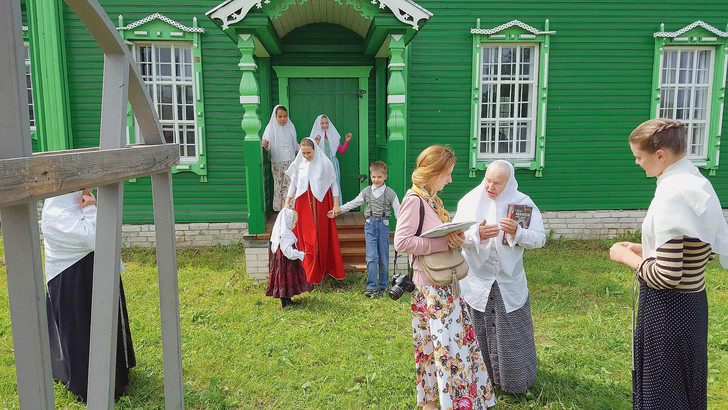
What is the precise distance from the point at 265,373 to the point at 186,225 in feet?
16.8

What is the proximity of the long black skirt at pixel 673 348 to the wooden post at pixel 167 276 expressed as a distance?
2472 mm

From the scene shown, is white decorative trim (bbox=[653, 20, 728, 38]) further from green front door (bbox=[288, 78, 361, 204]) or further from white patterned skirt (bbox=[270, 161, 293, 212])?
white patterned skirt (bbox=[270, 161, 293, 212])

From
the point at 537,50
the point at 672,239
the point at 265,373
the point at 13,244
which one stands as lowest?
the point at 265,373

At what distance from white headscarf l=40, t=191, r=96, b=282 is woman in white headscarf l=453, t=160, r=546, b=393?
269 centimetres

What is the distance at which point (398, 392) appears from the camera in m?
3.76

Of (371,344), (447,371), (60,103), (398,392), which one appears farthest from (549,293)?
(60,103)

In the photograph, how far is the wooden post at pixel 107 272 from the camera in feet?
6.04

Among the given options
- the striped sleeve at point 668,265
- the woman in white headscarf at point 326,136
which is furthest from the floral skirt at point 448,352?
the woman in white headscarf at point 326,136

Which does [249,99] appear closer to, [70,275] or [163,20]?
[163,20]

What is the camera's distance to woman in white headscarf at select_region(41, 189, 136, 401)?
11.3ft

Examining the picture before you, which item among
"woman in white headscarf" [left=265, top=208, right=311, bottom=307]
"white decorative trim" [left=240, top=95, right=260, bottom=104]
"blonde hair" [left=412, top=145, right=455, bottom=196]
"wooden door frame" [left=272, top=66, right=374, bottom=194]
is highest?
"wooden door frame" [left=272, top=66, right=374, bottom=194]

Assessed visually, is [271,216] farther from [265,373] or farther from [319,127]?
[265,373]

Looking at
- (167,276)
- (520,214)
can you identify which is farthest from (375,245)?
(167,276)

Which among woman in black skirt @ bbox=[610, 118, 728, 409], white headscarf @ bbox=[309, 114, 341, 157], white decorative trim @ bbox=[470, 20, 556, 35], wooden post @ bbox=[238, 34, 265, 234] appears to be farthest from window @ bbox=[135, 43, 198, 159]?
woman in black skirt @ bbox=[610, 118, 728, 409]
